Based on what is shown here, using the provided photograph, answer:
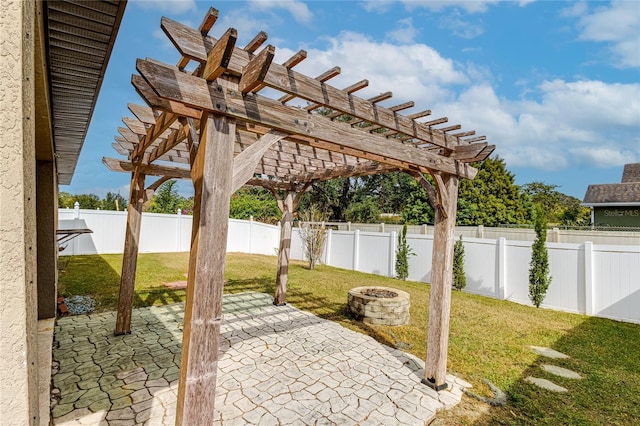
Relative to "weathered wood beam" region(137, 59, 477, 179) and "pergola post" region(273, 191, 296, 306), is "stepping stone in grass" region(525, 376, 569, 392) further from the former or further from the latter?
"pergola post" region(273, 191, 296, 306)

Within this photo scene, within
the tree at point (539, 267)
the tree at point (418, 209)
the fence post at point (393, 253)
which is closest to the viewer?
the tree at point (539, 267)

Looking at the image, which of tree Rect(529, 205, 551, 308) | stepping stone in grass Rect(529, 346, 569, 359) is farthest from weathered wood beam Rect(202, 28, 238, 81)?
tree Rect(529, 205, 551, 308)

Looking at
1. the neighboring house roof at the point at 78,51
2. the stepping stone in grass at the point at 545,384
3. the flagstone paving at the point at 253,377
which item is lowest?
the stepping stone in grass at the point at 545,384

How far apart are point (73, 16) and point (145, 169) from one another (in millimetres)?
3368

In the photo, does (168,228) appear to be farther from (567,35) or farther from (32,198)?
(567,35)

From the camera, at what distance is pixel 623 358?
463 cm

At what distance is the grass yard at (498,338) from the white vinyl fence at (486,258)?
0.50 meters

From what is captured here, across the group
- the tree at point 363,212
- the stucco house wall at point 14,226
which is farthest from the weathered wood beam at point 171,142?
the tree at point 363,212

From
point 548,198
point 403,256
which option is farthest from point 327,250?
point 548,198

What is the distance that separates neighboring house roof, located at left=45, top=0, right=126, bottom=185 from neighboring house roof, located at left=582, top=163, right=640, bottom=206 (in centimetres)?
2013

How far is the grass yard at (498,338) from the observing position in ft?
10.6

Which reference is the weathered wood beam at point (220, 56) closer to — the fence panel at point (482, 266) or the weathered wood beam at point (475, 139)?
the weathered wood beam at point (475, 139)

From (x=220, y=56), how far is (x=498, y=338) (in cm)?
606

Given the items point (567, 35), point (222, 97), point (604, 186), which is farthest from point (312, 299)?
point (604, 186)
